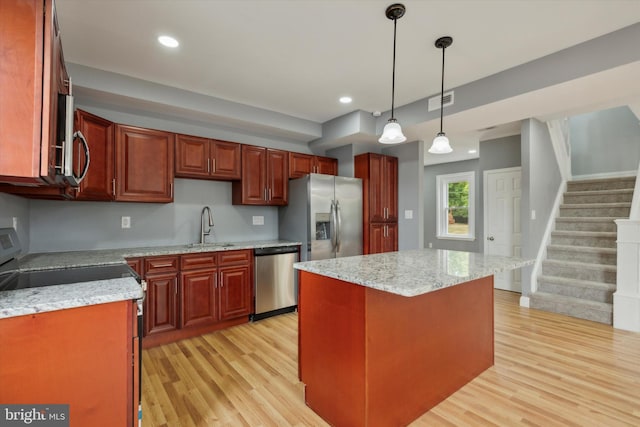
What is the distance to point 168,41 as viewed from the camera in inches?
96.2

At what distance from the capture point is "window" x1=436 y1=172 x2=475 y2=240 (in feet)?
22.6

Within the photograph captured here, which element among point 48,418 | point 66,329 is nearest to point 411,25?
point 66,329

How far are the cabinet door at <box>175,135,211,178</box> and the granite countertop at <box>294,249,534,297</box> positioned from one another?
7.22 feet

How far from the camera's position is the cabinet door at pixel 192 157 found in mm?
3412

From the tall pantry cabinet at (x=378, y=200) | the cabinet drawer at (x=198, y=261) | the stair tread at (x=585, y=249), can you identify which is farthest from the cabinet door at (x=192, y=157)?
the stair tread at (x=585, y=249)

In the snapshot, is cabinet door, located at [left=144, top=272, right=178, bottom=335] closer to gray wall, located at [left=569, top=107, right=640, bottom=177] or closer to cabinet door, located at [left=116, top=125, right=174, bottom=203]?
cabinet door, located at [left=116, top=125, right=174, bottom=203]

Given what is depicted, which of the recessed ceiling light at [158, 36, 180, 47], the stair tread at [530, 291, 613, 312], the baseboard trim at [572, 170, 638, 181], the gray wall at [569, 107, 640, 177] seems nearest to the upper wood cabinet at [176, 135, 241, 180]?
the recessed ceiling light at [158, 36, 180, 47]

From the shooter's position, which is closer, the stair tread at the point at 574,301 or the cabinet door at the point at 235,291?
the cabinet door at the point at 235,291

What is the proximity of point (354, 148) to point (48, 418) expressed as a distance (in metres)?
4.11

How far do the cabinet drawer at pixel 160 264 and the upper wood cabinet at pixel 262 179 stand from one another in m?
1.13

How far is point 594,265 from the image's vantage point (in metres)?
3.96

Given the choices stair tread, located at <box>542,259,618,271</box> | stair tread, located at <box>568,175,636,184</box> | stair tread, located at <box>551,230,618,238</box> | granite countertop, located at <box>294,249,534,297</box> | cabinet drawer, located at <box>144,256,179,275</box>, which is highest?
stair tread, located at <box>568,175,636,184</box>

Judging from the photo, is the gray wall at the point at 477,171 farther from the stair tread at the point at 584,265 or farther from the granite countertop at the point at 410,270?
the granite countertop at the point at 410,270

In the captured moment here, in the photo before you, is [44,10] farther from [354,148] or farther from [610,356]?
[610,356]
